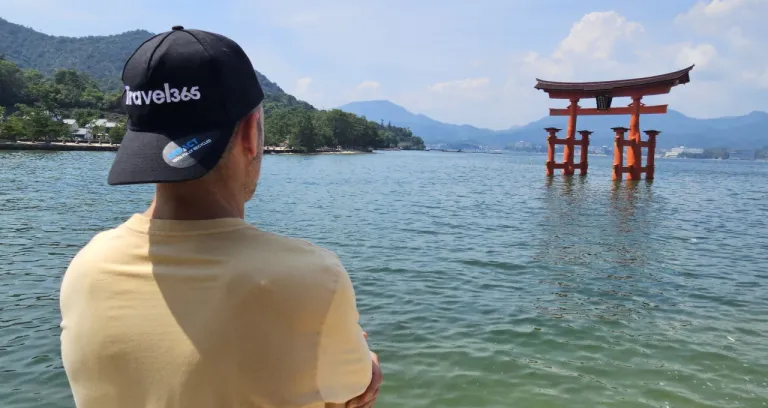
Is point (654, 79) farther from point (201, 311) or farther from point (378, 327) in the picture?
point (201, 311)

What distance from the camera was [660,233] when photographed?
615 inches

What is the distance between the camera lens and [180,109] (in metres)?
1.21

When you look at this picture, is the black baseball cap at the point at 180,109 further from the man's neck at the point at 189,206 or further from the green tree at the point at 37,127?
the green tree at the point at 37,127

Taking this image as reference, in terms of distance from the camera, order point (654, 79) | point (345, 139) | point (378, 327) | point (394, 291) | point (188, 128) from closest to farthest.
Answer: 1. point (188, 128)
2. point (378, 327)
3. point (394, 291)
4. point (654, 79)
5. point (345, 139)

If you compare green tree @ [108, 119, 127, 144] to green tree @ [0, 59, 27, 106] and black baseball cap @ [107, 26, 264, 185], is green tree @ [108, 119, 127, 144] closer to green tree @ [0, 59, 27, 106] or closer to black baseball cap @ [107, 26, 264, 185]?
green tree @ [0, 59, 27, 106]

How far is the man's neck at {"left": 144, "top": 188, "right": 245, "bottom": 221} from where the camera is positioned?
1239 millimetres

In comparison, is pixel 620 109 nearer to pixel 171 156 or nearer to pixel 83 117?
pixel 171 156

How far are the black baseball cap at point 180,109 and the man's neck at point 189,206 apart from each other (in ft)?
0.26

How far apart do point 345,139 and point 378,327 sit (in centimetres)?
12544

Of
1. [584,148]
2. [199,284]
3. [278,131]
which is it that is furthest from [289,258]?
[278,131]

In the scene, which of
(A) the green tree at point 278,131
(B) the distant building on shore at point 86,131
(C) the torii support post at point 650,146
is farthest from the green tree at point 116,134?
(C) the torii support post at point 650,146

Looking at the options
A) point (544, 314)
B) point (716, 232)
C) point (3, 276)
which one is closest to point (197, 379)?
point (544, 314)

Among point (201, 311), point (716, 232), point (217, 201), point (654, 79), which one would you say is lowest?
point (716, 232)

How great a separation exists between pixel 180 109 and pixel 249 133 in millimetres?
169
